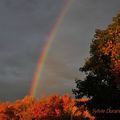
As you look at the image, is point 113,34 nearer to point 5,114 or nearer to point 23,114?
point 23,114

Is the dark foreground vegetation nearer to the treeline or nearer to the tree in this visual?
the tree

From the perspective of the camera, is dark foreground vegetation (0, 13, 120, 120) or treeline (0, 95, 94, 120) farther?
treeline (0, 95, 94, 120)

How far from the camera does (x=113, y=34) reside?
48.4 metres

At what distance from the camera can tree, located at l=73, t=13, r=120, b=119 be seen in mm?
46875

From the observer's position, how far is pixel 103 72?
49031 mm

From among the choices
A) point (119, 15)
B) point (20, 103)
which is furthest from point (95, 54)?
point (20, 103)

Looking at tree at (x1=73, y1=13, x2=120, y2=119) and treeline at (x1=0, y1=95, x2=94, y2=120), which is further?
treeline at (x1=0, y1=95, x2=94, y2=120)

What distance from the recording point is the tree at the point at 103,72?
154ft

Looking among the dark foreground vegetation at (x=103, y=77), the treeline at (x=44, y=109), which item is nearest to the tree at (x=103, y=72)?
the dark foreground vegetation at (x=103, y=77)

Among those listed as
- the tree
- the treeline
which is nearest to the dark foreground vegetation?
the tree

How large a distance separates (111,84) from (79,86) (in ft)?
16.6

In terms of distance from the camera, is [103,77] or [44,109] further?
[44,109]

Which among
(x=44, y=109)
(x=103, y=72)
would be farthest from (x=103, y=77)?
(x=44, y=109)

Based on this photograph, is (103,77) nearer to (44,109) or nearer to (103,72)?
(103,72)
